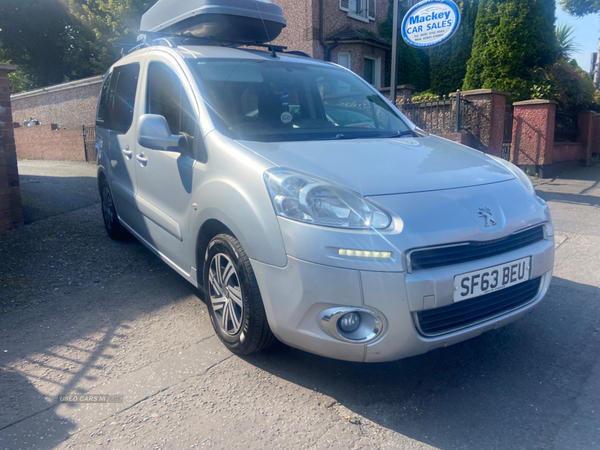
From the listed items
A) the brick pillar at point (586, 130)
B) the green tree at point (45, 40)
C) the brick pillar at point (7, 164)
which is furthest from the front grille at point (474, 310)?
the green tree at point (45, 40)

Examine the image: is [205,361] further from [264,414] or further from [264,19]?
[264,19]

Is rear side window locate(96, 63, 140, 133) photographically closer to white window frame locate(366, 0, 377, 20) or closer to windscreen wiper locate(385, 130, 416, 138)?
windscreen wiper locate(385, 130, 416, 138)

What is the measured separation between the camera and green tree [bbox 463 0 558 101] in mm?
12156

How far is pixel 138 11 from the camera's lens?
22656mm

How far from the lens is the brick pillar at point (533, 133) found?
10.9 metres

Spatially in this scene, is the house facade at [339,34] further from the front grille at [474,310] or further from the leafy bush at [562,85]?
the front grille at [474,310]

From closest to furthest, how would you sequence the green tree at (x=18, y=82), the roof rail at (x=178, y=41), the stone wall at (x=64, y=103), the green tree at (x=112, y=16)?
the roof rail at (x=178, y=41), the stone wall at (x=64, y=103), the green tree at (x=112, y=16), the green tree at (x=18, y=82)

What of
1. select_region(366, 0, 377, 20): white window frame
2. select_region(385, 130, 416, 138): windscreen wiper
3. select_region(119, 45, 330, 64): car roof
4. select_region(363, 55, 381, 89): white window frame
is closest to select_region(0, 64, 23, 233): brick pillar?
select_region(119, 45, 330, 64): car roof

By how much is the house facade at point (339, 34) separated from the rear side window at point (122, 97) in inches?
512

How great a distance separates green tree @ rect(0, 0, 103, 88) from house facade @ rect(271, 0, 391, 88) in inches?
559

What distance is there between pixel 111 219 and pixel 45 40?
29.5 m

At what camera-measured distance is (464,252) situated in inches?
93.8

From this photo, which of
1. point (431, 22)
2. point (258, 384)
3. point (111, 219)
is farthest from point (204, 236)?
point (431, 22)

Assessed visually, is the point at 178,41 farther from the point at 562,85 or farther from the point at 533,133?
the point at 562,85
